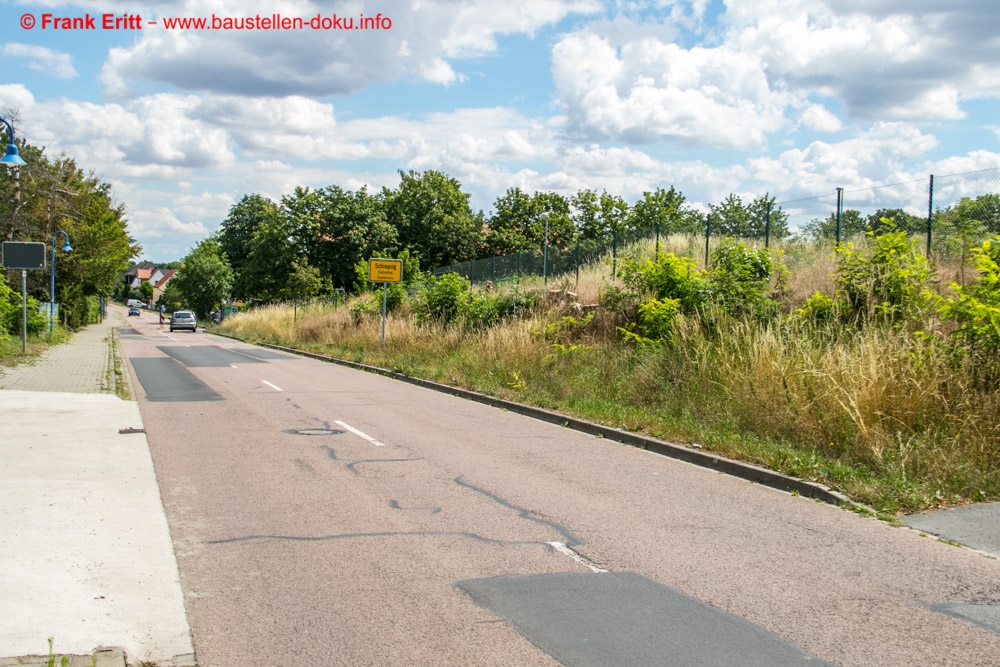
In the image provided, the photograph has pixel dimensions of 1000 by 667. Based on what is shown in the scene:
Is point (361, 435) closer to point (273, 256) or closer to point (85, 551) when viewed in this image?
point (85, 551)

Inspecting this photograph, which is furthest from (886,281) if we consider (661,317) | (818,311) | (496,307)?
(496,307)

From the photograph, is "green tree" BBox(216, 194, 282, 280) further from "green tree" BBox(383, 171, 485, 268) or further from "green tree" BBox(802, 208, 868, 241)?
"green tree" BBox(802, 208, 868, 241)

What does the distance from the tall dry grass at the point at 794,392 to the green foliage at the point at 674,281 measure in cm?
90

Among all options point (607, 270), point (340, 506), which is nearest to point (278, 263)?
point (607, 270)

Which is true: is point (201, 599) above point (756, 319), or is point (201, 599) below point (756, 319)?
below

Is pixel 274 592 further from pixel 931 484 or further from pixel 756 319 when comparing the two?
pixel 756 319

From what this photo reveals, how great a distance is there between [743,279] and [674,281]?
58.1 inches

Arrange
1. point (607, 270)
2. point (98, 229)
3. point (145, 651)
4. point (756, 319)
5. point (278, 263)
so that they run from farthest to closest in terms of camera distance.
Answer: point (278, 263)
point (98, 229)
point (607, 270)
point (756, 319)
point (145, 651)

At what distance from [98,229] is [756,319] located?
4618 centimetres

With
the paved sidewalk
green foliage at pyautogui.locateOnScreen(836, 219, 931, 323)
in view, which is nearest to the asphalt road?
the paved sidewalk

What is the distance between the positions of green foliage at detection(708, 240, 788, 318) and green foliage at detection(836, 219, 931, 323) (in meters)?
1.73

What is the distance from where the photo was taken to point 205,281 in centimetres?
9088

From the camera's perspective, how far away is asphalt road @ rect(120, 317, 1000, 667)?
4504mm

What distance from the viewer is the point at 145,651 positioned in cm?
432
